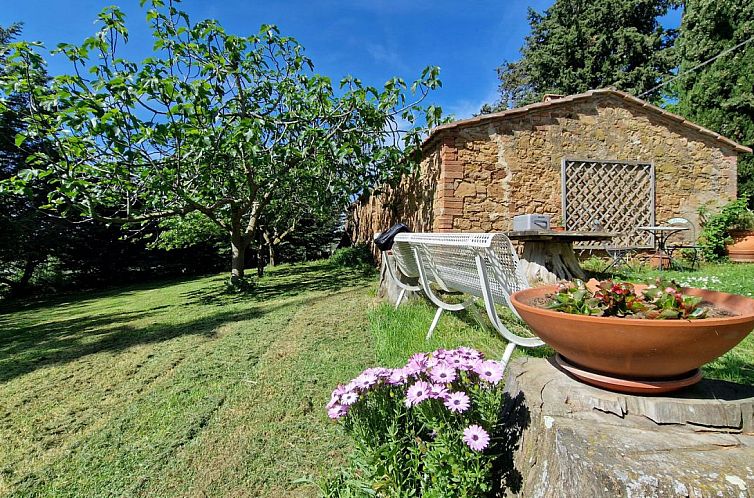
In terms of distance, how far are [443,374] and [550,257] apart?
400 centimetres

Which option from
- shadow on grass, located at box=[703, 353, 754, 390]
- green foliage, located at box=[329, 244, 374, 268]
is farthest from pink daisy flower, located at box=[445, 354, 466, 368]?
green foliage, located at box=[329, 244, 374, 268]

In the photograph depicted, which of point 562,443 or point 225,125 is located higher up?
point 225,125

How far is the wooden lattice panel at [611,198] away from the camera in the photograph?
7.21 meters

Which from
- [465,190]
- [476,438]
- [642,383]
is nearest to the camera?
[642,383]

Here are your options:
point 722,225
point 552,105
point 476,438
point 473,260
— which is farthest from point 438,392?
point 722,225

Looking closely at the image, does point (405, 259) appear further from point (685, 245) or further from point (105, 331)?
point (685, 245)

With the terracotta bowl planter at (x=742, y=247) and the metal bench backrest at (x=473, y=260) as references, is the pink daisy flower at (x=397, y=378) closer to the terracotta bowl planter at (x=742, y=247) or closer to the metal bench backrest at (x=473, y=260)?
the metal bench backrest at (x=473, y=260)

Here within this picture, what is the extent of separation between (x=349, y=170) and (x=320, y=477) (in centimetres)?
555

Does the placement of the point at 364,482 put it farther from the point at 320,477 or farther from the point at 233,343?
the point at 233,343

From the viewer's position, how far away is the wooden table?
4.47 metres

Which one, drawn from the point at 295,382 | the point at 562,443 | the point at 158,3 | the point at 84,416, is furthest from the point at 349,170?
the point at 562,443

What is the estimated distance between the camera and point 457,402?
3.75 feet

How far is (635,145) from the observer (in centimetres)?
741

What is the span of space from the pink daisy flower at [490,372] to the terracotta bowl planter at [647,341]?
0.70 ft
